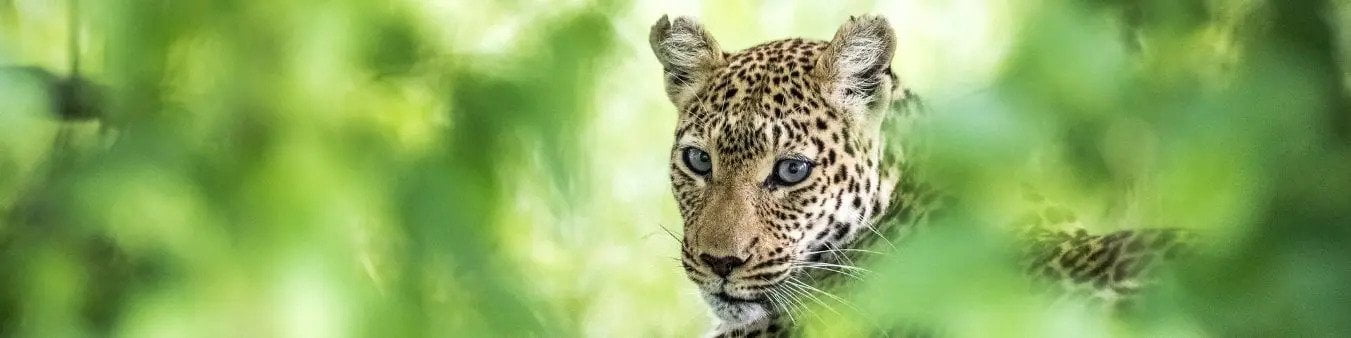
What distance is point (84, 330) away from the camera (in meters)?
0.37

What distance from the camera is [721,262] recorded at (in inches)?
29.1

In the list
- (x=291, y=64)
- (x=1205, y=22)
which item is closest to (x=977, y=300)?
(x=1205, y=22)

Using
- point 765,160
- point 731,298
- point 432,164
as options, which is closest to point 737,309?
point 731,298

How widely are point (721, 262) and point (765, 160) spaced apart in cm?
8

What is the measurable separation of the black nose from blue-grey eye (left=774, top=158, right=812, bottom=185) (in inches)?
2.6

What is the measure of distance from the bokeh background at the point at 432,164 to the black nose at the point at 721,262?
320 millimetres

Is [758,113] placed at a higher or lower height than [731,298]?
higher

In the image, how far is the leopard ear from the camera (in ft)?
2.18

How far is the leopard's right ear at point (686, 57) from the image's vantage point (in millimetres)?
699

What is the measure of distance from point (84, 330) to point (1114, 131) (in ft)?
1.21

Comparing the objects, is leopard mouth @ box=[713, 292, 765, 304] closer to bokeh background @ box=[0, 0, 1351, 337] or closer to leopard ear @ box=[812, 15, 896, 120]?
leopard ear @ box=[812, 15, 896, 120]

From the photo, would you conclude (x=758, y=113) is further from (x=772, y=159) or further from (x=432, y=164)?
(x=432, y=164)

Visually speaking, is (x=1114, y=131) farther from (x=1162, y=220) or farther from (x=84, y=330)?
(x=84, y=330)

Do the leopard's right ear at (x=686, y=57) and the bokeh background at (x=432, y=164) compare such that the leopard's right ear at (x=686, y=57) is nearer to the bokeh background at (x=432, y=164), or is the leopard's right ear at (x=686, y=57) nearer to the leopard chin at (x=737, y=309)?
the leopard chin at (x=737, y=309)
